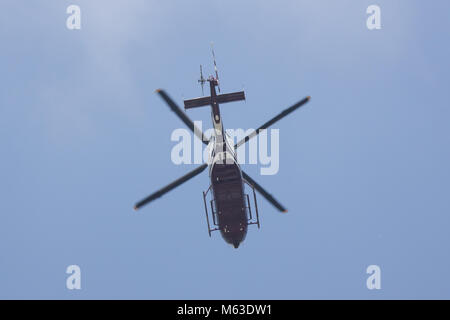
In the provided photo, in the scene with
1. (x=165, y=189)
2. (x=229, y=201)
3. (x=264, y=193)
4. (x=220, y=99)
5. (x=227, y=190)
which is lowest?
(x=229, y=201)

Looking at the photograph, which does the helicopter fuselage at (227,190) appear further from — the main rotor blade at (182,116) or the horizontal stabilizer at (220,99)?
the horizontal stabilizer at (220,99)

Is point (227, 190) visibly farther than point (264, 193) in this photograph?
No

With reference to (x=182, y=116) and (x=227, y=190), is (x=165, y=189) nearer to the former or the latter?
(x=227, y=190)

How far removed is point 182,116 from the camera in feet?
73.5

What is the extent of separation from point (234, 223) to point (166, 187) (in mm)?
4058

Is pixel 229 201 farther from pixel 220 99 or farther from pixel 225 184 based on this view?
pixel 220 99

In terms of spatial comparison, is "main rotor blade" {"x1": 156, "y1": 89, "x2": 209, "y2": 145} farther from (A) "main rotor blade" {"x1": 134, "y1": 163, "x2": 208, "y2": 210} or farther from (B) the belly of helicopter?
(B) the belly of helicopter

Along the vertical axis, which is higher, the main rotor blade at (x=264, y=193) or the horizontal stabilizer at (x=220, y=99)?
the horizontal stabilizer at (x=220, y=99)

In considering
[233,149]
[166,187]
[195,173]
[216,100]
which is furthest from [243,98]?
[166,187]

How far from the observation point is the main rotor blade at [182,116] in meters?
21.1

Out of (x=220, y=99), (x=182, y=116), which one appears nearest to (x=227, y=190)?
(x=182, y=116)

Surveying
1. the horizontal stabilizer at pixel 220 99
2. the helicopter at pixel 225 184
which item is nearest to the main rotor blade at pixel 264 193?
the helicopter at pixel 225 184

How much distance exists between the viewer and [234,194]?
22.0m

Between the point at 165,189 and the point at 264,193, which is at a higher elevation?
the point at 165,189
